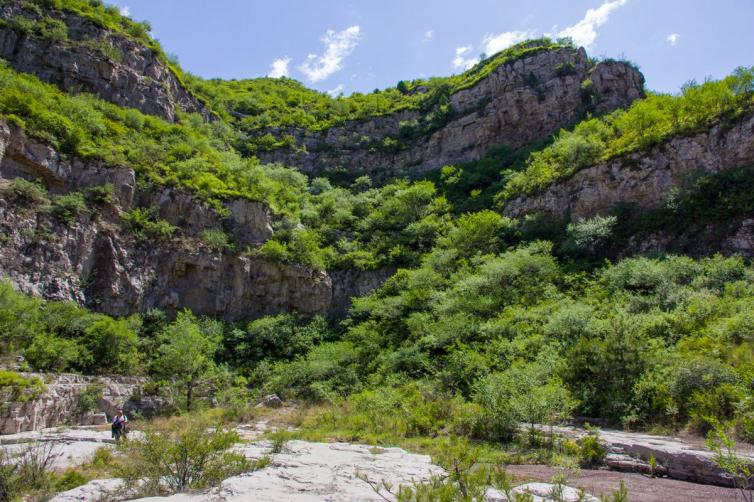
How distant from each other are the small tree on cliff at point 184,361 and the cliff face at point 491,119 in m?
33.8

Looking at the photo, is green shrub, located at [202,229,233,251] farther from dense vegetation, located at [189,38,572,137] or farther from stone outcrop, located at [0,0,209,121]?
dense vegetation, located at [189,38,572,137]

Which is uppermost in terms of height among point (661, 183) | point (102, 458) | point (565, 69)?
point (565, 69)

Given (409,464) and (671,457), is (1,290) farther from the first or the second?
(671,457)

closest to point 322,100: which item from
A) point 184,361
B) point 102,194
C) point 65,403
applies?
point 102,194

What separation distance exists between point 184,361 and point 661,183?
30.9 meters

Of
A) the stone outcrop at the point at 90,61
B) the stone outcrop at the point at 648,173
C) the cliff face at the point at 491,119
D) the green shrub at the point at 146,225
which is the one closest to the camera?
the stone outcrop at the point at 648,173

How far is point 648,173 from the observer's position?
1097 inches

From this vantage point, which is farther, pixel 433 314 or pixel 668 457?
pixel 433 314

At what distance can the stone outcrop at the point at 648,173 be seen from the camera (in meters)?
24.9

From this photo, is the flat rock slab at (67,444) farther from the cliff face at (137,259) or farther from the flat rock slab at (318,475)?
the cliff face at (137,259)

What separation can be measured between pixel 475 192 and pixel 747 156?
66.3ft

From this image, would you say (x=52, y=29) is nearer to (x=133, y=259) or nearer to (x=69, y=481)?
(x=133, y=259)

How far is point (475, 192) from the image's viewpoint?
40.4 meters

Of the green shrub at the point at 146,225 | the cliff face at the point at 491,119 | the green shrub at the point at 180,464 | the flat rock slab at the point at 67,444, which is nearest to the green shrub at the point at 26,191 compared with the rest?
the green shrub at the point at 146,225
